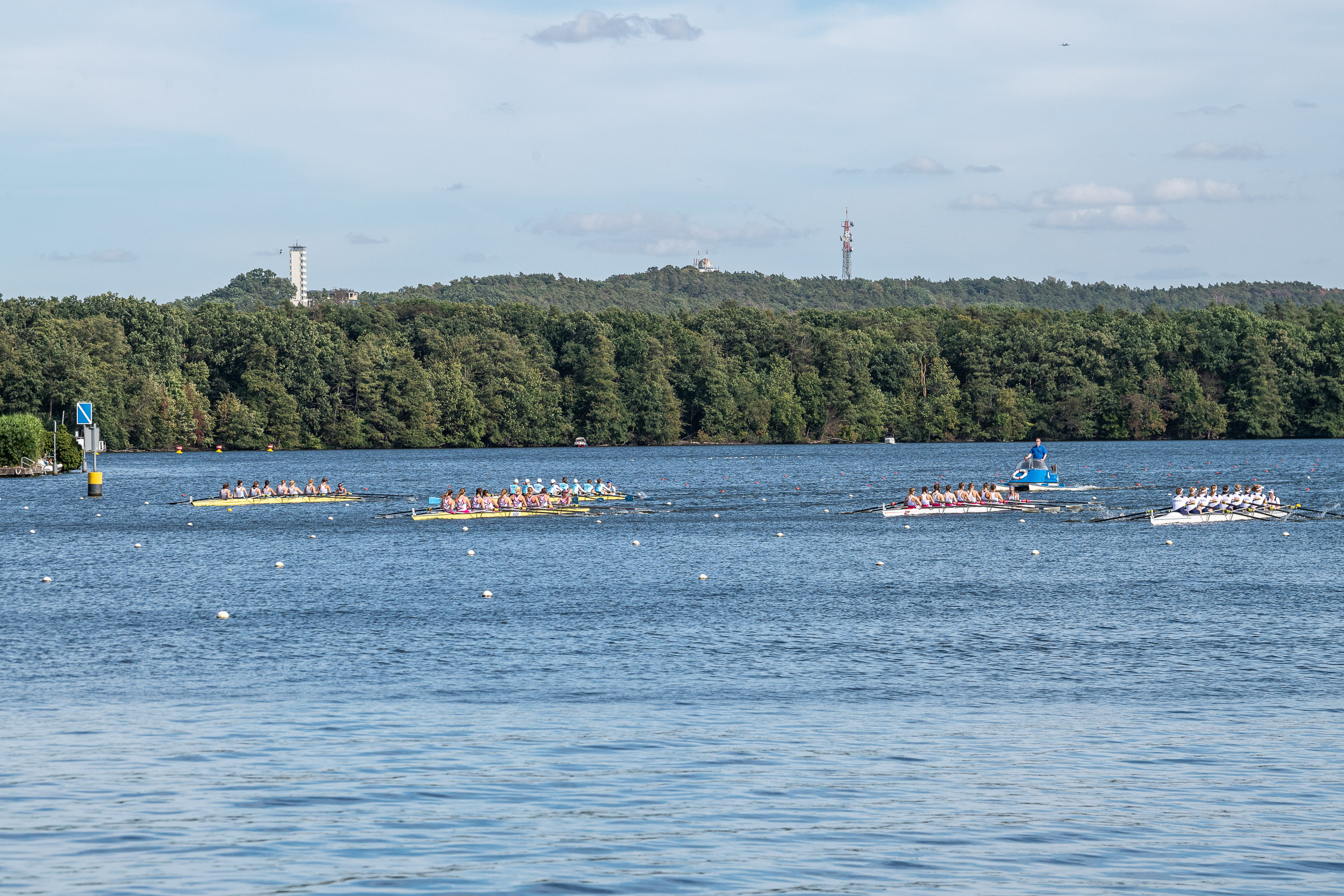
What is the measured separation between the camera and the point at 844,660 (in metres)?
21.5

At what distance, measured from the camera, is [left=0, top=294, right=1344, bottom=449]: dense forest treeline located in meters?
112

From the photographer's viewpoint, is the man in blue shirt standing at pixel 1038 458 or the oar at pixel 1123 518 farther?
the man in blue shirt standing at pixel 1038 458

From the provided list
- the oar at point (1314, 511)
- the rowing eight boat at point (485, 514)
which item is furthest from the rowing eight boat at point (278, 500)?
the oar at point (1314, 511)

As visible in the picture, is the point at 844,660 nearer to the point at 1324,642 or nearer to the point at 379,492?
the point at 1324,642

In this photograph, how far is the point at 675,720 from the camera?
17062mm

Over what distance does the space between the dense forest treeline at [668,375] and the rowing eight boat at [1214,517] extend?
7535cm

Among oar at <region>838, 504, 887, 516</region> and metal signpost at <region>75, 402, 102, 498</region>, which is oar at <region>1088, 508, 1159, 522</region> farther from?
metal signpost at <region>75, 402, 102, 498</region>

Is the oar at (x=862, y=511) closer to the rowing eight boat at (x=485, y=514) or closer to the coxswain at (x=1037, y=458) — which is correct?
the coxswain at (x=1037, y=458)

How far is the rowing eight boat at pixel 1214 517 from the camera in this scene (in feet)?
150

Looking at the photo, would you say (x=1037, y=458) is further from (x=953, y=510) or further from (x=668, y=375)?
(x=668, y=375)

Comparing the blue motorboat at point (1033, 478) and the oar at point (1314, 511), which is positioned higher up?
the blue motorboat at point (1033, 478)

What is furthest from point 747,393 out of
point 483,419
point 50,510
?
point 50,510

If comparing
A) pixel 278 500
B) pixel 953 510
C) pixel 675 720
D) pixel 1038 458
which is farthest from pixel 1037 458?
pixel 675 720

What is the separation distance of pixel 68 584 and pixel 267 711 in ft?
54.7
